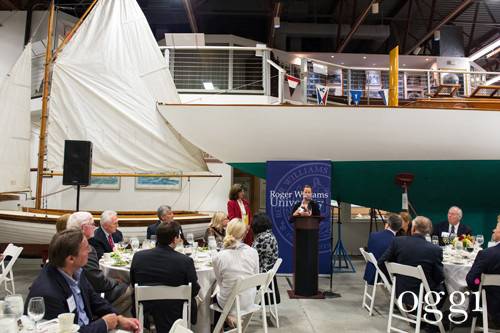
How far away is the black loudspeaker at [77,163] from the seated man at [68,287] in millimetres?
4077

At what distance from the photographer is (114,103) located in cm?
720

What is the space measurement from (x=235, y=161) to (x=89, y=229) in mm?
4038

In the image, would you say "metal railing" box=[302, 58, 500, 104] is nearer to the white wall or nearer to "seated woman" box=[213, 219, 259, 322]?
the white wall

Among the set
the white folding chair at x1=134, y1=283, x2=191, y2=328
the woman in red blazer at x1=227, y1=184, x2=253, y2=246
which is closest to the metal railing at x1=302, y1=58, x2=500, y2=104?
the woman in red blazer at x1=227, y1=184, x2=253, y2=246

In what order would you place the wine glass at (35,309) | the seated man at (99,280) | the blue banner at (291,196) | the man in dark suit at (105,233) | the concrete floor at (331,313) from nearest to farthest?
the wine glass at (35,309), the seated man at (99,280), the man in dark suit at (105,233), the concrete floor at (331,313), the blue banner at (291,196)

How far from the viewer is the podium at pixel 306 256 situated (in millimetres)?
5262

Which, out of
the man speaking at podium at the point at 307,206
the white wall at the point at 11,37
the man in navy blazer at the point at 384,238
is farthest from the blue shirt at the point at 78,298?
the white wall at the point at 11,37

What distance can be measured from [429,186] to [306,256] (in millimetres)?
3533

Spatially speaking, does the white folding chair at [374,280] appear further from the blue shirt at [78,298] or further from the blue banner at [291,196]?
the blue shirt at [78,298]

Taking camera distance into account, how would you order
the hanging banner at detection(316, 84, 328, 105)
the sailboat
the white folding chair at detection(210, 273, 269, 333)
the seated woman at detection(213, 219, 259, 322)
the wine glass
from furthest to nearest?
the sailboat → the hanging banner at detection(316, 84, 328, 105) → the seated woman at detection(213, 219, 259, 322) → the white folding chair at detection(210, 273, 269, 333) → the wine glass

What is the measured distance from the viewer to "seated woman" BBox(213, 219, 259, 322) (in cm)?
341

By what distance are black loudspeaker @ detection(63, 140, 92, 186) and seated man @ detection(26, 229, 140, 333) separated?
408 cm

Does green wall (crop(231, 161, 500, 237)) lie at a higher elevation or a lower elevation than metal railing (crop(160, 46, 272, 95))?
lower

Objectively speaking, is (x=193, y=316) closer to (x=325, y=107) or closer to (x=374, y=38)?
(x=325, y=107)
